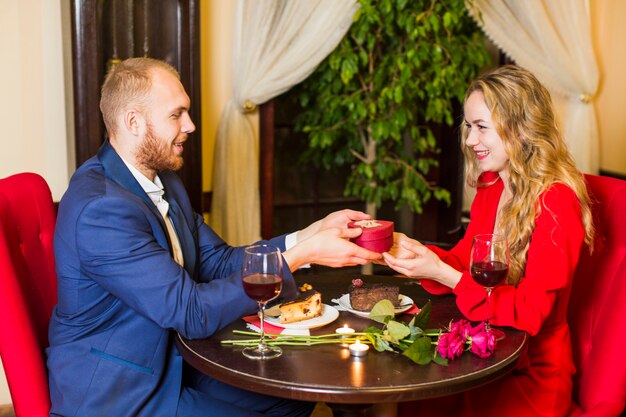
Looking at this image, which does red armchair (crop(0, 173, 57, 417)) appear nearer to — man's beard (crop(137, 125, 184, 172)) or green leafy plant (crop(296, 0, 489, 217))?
man's beard (crop(137, 125, 184, 172))

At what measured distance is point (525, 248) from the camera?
2.29 meters

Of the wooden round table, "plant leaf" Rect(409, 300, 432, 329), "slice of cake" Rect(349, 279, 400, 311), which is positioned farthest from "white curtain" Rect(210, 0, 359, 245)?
"plant leaf" Rect(409, 300, 432, 329)

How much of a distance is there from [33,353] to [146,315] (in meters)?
0.35

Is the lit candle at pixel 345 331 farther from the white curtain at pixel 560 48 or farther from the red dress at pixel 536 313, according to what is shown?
the white curtain at pixel 560 48

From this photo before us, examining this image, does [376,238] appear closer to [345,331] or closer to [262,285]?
[345,331]

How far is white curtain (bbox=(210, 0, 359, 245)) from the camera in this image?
159 inches

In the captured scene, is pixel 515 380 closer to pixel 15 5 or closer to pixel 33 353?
pixel 33 353

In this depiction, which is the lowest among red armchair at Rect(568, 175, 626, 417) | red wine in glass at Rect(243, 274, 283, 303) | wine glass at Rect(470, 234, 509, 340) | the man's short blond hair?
red armchair at Rect(568, 175, 626, 417)

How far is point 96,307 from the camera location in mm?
2135

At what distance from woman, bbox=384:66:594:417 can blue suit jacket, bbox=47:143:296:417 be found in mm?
495

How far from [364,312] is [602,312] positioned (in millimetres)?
737

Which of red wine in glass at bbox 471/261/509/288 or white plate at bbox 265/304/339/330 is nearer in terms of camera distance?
red wine in glass at bbox 471/261/509/288

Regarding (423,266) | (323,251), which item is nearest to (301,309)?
(323,251)

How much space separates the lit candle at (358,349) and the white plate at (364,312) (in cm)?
24
